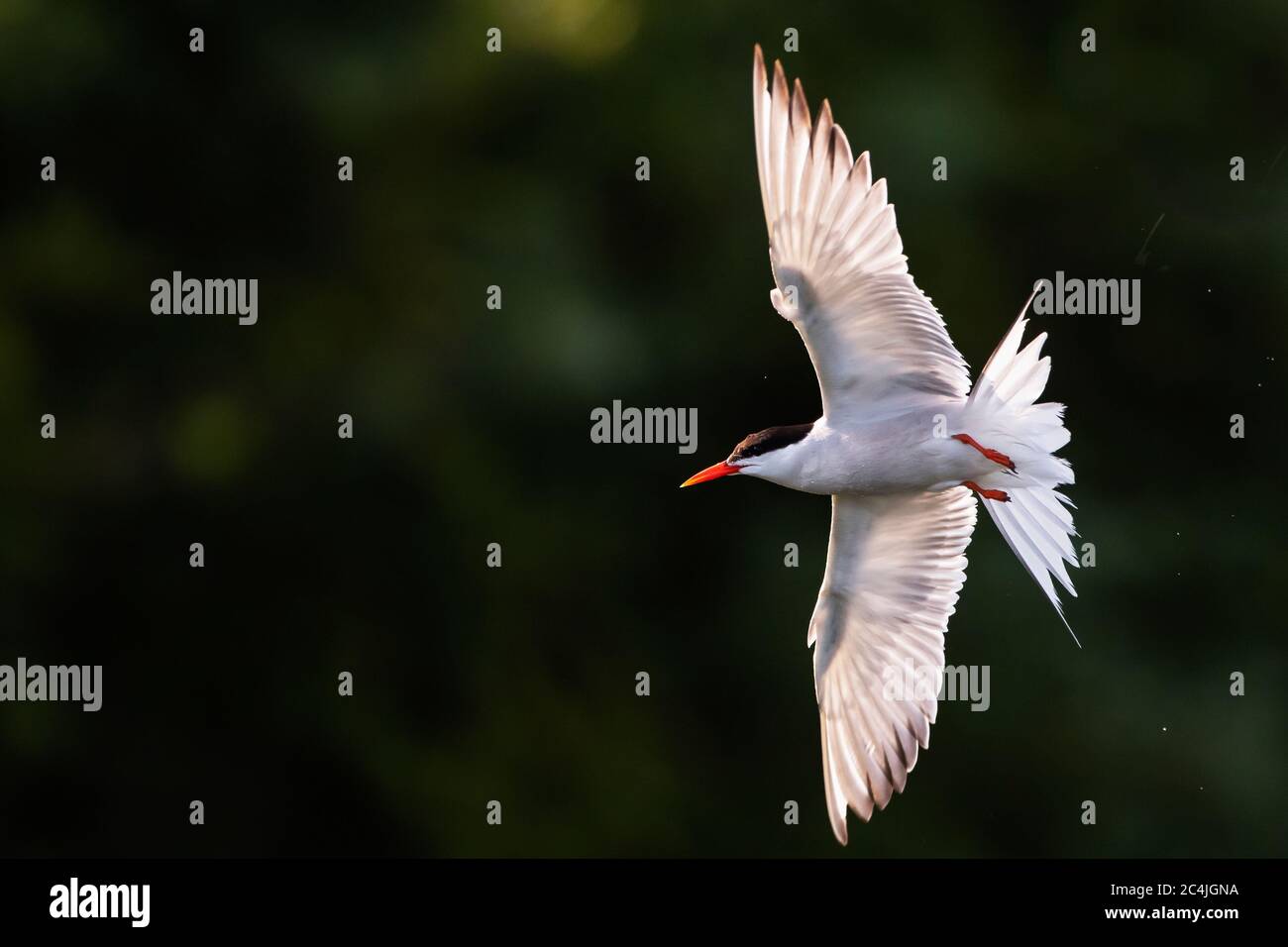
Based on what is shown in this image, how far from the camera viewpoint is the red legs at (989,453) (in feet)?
14.0

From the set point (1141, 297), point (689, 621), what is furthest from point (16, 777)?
point (1141, 297)

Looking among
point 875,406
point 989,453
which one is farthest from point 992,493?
point 875,406

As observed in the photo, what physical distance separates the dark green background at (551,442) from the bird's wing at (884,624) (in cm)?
401

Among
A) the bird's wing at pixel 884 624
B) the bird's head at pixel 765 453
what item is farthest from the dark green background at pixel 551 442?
the bird's head at pixel 765 453

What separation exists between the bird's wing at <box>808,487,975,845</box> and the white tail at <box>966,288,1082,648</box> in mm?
469

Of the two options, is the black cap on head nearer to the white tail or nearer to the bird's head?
the bird's head

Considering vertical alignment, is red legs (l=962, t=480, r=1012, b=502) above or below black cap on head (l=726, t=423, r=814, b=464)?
below

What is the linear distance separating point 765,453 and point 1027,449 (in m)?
0.63

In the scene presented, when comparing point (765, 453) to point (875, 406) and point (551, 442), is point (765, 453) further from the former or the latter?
point (551, 442)

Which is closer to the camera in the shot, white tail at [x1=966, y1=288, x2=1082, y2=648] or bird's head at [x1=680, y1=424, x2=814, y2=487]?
white tail at [x1=966, y1=288, x2=1082, y2=648]

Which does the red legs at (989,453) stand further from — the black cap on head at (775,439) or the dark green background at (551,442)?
the dark green background at (551,442)

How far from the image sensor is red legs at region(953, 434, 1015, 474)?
4.27 meters

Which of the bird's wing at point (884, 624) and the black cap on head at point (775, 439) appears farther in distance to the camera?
the bird's wing at point (884, 624)

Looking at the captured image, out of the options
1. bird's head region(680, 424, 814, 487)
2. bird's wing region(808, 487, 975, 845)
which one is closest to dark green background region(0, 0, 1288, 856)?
bird's wing region(808, 487, 975, 845)
